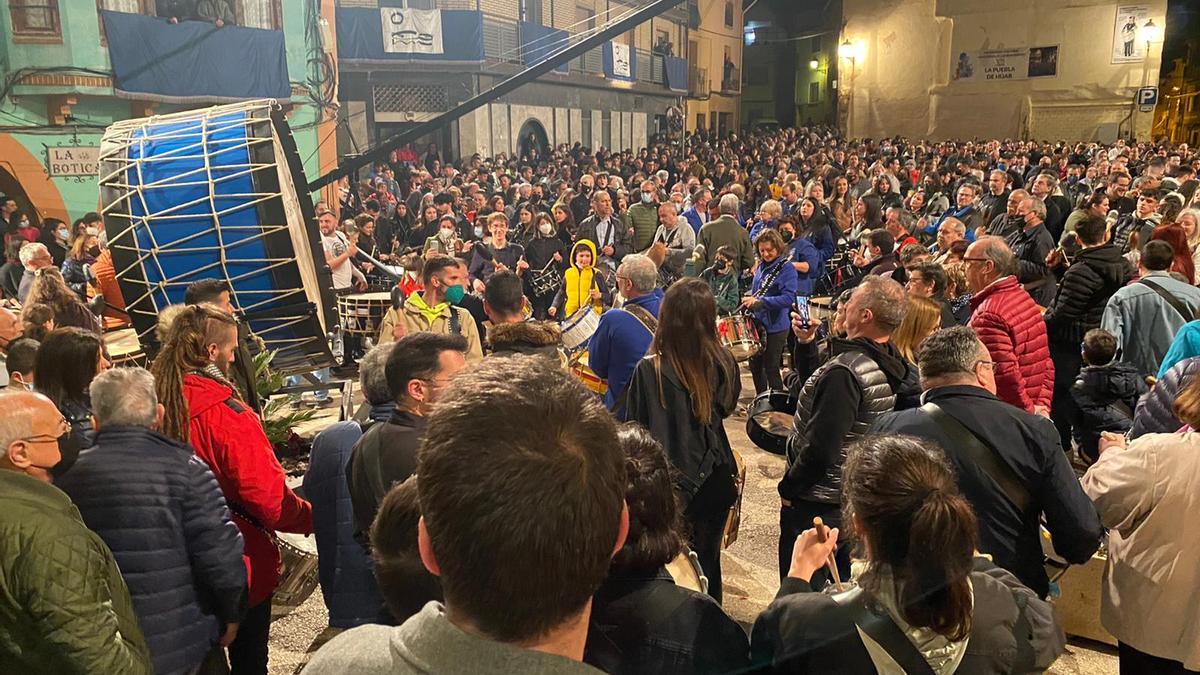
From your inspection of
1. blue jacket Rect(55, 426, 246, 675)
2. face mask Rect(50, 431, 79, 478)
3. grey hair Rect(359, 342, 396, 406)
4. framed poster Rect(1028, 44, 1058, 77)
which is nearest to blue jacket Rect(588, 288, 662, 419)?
grey hair Rect(359, 342, 396, 406)

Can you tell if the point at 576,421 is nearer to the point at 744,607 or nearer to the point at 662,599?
the point at 662,599

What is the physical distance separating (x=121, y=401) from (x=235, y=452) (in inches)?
16.5

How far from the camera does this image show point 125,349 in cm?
466

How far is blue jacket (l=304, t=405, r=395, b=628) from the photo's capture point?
246 centimetres

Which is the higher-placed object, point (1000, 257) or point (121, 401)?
point (1000, 257)

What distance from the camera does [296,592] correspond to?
10.4 feet

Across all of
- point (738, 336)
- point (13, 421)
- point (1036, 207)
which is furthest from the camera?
point (1036, 207)

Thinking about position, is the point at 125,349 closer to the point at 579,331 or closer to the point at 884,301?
the point at 579,331

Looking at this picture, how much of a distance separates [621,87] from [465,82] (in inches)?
76.8

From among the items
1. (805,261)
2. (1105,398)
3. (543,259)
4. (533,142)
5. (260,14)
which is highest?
(260,14)

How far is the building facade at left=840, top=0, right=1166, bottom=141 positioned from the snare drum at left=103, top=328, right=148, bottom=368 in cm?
876

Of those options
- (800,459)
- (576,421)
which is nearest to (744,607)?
(800,459)

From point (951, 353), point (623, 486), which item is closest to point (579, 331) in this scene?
point (951, 353)

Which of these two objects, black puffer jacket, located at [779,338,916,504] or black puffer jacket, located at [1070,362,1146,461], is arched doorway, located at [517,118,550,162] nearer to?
black puffer jacket, located at [1070,362,1146,461]
